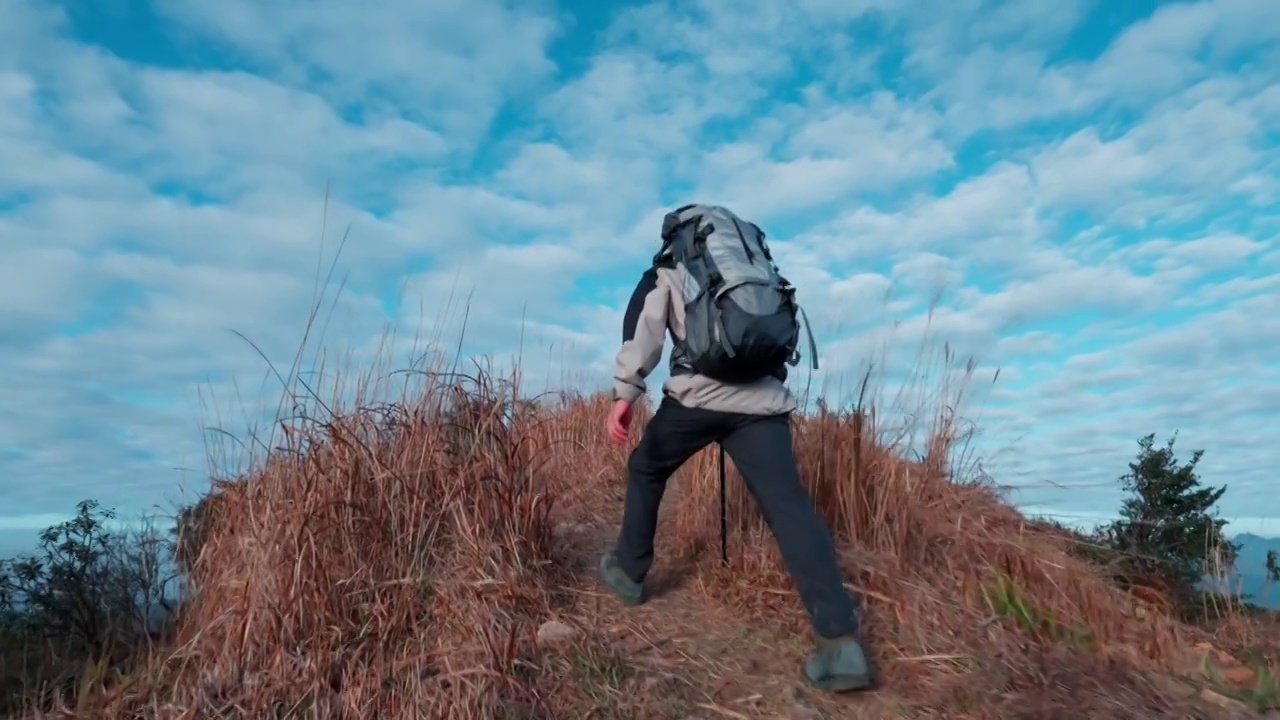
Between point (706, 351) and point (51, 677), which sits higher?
point (706, 351)

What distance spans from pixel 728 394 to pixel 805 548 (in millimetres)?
700

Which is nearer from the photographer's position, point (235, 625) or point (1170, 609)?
point (235, 625)

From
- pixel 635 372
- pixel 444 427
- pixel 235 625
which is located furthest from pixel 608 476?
pixel 235 625

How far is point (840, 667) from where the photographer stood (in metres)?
3.69

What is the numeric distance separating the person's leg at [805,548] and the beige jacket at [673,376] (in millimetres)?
92

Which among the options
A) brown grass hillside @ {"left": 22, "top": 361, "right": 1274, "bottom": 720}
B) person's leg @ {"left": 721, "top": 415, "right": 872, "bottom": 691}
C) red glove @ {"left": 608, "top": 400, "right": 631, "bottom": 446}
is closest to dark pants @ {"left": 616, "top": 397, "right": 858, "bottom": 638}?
person's leg @ {"left": 721, "top": 415, "right": 872, "bottom": 691}

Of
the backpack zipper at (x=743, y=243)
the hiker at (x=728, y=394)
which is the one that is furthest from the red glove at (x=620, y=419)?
the backpack zipper at (x=743, y=243)

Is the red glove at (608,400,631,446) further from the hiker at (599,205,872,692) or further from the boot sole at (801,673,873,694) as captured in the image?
the boot sole at (801,673,873,694)

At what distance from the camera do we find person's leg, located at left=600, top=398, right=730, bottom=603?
161 inches

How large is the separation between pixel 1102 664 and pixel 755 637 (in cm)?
142

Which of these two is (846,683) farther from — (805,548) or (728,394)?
(728,394)

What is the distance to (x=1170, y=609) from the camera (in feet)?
18.6

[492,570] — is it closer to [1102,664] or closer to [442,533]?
[442,533]

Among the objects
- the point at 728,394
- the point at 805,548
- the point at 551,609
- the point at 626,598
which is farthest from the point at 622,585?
the point at 728,394
